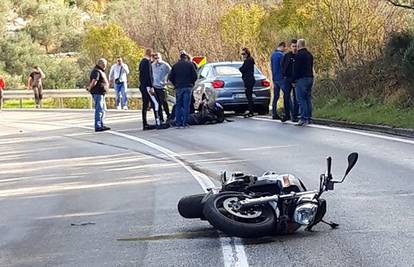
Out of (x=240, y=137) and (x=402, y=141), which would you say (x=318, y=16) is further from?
(x=402, y=141)

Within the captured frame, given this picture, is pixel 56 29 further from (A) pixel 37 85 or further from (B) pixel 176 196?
(B) pixel 176 196

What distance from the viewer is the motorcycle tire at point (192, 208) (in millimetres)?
8758

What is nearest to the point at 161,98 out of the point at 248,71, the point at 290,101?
the point at 248,71

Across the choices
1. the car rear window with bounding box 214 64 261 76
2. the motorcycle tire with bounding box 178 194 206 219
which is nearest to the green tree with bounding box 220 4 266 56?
the car rear window with bounding box 214 64 261 76

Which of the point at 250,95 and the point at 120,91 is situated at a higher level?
the point at 250,95

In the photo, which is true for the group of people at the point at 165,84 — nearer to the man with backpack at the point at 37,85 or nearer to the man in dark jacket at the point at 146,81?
the man in dark jacket at the point at 146,81

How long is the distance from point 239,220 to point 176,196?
9.89ft

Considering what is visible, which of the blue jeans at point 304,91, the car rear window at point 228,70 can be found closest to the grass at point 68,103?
the car rear window at point 228,70

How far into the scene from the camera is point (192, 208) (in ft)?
28.9

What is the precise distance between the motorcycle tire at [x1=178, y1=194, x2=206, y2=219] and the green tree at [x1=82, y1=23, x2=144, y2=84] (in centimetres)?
3180

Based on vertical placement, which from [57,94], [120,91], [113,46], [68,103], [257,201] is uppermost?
[113,46]

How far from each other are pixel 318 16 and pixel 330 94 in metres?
2.99

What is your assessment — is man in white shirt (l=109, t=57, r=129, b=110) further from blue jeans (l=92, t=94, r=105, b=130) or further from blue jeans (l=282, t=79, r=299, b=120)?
blue jeans (l=282, t=79, r=299, b=120)

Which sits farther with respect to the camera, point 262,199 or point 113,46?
point 113,46
